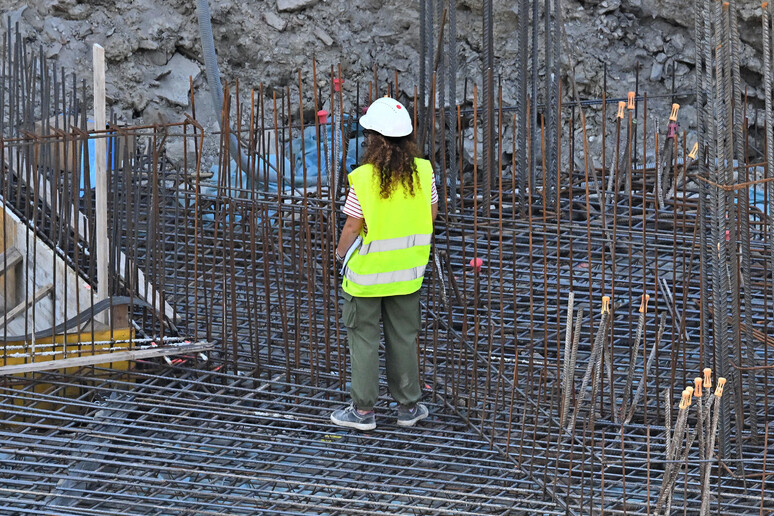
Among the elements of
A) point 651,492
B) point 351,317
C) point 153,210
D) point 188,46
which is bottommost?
point 651,492

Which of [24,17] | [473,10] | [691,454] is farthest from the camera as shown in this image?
[473,10]

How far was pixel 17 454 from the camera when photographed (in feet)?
16.8

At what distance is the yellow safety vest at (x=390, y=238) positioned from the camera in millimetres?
5215

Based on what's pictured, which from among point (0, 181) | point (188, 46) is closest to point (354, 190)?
point (0, 181)

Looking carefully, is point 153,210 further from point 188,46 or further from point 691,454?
point 188,46

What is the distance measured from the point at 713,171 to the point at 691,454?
1366 millimetres

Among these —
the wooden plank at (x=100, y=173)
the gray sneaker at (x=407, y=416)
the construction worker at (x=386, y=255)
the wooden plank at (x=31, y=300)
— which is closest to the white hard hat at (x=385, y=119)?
the construction worker at (x=386, y=255)

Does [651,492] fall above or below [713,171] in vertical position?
below

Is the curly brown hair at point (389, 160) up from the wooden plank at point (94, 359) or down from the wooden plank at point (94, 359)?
up

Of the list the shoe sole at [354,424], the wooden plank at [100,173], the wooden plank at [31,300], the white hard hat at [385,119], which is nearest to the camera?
the white hard hat at [385,119]

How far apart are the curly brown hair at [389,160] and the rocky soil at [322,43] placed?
18.9 feet

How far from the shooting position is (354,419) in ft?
18.1

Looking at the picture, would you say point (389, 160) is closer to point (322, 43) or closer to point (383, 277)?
point (383, 277)

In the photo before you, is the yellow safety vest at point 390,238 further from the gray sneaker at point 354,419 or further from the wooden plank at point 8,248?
the wooden plank at point 8,248
